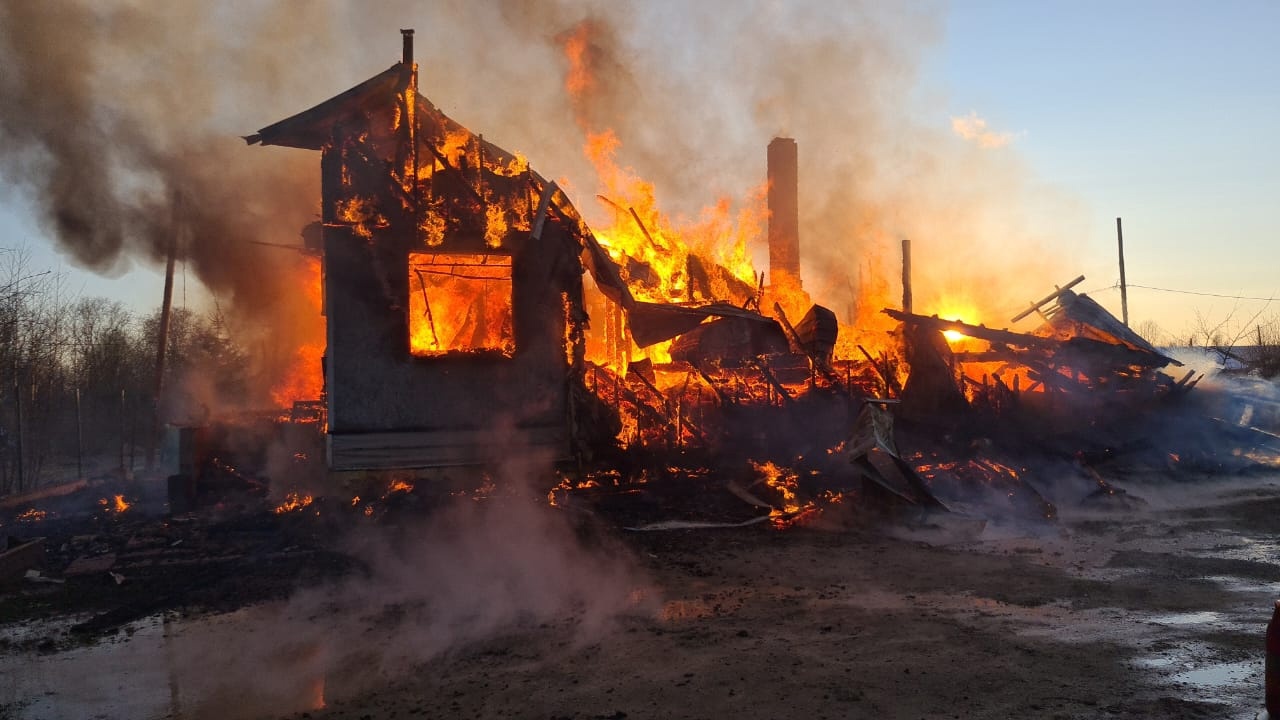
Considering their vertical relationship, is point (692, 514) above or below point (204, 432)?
below

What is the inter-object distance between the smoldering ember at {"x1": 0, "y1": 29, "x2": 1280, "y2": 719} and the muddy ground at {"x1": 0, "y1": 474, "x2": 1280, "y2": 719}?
0.04m

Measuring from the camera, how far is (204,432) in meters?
13.3

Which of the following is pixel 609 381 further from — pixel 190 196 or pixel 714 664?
pixel 190 196

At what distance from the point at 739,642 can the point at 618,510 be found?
5.39 m

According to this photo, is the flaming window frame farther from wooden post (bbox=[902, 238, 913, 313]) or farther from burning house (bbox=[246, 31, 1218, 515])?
wooden post (bbox=[902, 238, 913, 313])

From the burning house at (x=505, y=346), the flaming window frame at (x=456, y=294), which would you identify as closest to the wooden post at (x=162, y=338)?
the burning house at (x=505, y=346)

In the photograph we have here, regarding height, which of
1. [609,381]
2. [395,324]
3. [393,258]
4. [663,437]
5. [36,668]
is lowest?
[36,668]

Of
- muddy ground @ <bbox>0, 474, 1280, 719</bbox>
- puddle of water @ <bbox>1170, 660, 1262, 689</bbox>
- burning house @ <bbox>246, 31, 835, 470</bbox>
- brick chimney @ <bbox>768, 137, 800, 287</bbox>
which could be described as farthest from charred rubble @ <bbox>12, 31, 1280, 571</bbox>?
brick chimney @ <bbox>768, 137, 800, 287</bbox>

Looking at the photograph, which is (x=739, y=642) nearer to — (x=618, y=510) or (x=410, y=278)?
(x=618, y=510)

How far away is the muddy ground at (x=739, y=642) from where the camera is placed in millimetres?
4848

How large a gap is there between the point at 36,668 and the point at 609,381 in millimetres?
8351

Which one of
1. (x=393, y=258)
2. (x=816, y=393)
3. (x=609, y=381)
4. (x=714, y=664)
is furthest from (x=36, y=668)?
(x=816, y=393)

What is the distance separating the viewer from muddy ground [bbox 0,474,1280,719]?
191 inches

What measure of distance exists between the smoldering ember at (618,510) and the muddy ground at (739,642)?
43mm
